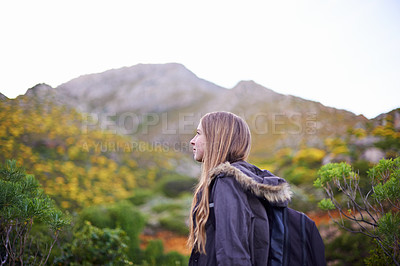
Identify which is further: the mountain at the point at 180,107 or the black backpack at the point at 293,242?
the mountain at the point at 180,107

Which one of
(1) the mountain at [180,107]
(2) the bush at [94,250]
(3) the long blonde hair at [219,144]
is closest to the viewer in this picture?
(3) the long blonde hair at [219,144]

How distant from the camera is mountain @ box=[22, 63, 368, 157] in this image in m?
6.41

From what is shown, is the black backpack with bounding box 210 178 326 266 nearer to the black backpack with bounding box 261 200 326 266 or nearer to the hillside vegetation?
the black backpack with bounding box 261 200 326 266

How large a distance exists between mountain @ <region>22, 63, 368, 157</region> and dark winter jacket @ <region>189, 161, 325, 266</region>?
203 inches

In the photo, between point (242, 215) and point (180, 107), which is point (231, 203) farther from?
point (180, 107)

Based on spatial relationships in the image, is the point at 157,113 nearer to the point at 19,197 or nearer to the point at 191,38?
the point at 191,38

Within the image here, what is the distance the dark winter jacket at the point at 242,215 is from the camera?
116 centimetres

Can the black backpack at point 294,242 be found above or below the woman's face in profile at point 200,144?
below

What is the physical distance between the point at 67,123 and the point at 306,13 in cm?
490

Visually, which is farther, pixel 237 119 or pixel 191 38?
pixel 191 38

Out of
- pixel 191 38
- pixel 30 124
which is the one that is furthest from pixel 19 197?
pixel 191 38

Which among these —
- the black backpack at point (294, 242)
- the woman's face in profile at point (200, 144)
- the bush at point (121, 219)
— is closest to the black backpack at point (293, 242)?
the black backpack at point (294, 242)

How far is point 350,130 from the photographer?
5.72 m

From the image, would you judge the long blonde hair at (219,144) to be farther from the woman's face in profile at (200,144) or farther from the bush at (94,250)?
the bush at (94,250)
